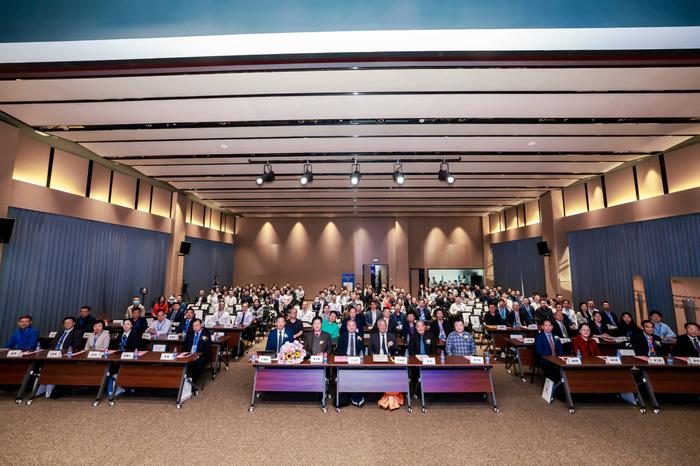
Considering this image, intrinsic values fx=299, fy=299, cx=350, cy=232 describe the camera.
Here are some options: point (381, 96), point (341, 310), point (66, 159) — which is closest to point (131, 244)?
point (66, 159)

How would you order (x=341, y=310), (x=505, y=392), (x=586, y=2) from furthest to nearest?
(x=341, y=310) < (x=505, y=392) < (x=586, y=2)

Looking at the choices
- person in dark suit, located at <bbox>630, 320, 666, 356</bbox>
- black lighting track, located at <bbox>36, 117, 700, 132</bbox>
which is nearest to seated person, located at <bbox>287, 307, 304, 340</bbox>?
black lighting track, located at <bbox>36, 117, 700, 132</bbox>

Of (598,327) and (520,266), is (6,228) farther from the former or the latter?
(520,266)

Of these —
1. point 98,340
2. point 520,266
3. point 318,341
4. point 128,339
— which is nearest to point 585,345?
point 318,341

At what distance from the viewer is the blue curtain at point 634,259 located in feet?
23.2

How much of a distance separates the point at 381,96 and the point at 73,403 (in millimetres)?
6651

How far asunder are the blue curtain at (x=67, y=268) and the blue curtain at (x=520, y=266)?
1477 centimetres

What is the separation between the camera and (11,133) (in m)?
6.06

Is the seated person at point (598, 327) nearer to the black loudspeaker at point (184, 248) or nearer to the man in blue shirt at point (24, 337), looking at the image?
the man in blue shirt at point (24, 337)

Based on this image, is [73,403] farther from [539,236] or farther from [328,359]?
[539,236]

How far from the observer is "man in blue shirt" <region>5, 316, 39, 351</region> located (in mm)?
5098

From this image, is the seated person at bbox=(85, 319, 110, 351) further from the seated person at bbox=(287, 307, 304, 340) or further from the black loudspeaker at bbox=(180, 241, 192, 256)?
the black loudspeaker at bbox=(180, 241, 192, 256)

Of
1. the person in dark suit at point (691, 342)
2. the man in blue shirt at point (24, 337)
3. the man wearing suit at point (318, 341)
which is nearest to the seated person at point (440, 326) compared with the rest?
the man wearing suit at point (318, 341)

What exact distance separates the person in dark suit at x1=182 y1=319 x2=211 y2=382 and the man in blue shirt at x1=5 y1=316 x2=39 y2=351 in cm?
251
